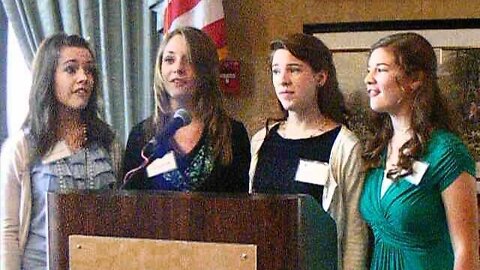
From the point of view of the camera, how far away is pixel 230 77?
8.52ft

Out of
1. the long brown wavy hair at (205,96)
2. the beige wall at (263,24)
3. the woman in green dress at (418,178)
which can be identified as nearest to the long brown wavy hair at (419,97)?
the woman in green dress at (418,178)

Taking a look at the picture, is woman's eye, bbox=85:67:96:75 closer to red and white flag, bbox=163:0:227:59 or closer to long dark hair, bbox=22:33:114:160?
long dark hair, bbox=22:33:114:160

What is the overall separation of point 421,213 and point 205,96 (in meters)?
0.57

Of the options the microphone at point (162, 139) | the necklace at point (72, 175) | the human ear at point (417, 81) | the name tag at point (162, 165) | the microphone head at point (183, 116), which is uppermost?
the human ear at point (417, 81)

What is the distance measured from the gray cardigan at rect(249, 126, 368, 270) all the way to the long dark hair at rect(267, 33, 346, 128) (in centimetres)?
8

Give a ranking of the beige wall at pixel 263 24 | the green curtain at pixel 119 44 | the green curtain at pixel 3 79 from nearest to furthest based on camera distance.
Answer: the beige wall at pixel 263 24 < the green curtain at pixel 119 44 < the green curtain at pixel 3 79

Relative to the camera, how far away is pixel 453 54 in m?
2.41

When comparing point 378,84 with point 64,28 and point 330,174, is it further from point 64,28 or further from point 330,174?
point 64,28

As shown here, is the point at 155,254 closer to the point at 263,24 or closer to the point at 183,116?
the point at 183,116

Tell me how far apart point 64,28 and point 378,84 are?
1700 mm

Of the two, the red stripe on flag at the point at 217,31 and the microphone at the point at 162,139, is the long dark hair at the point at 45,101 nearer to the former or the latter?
the microphone at the point at 162,139

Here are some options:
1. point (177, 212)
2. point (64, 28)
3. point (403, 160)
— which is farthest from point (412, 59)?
point (64, 28)

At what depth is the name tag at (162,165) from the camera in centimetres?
153

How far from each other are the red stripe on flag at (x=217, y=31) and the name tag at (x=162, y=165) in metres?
1.06
